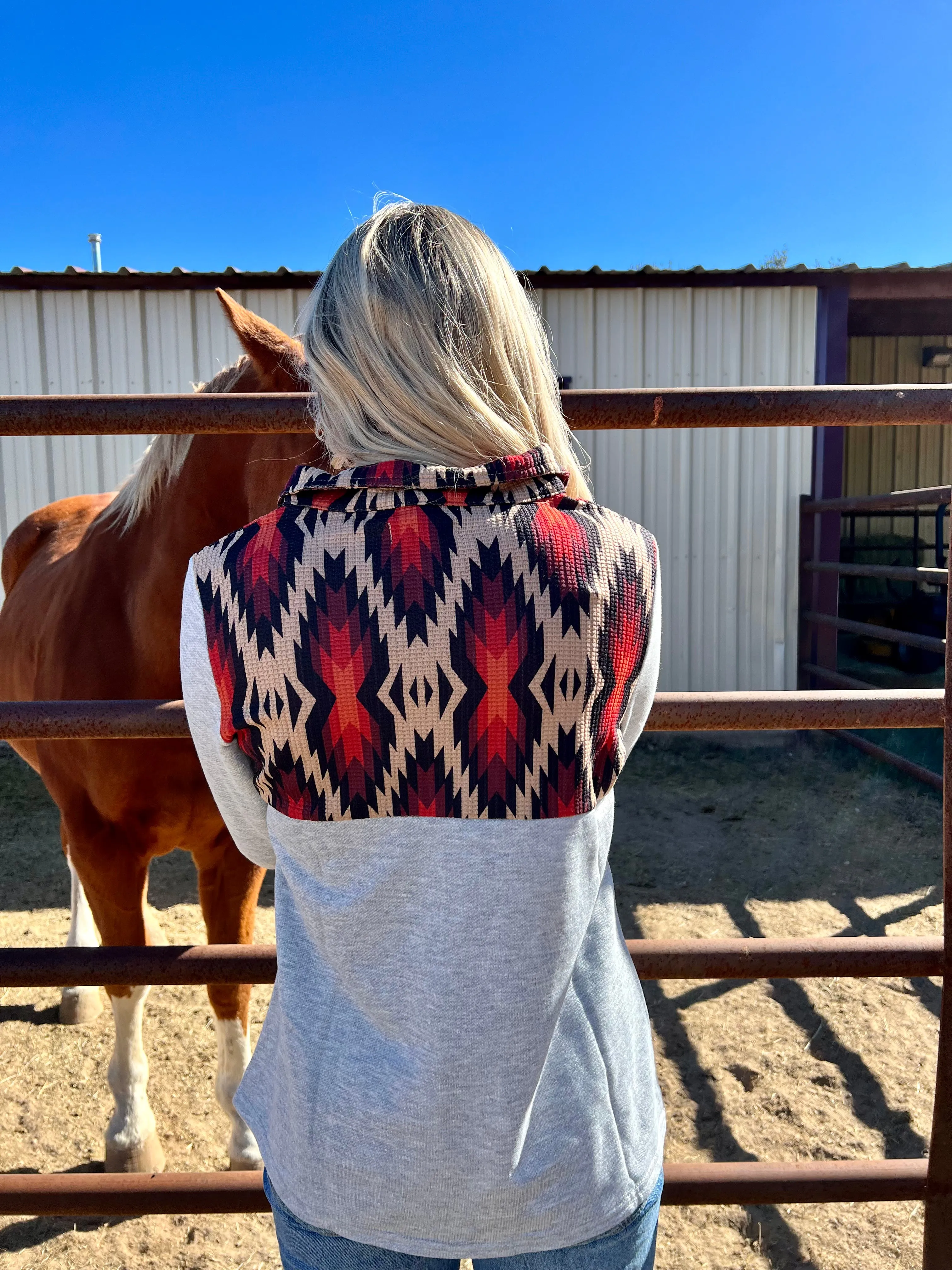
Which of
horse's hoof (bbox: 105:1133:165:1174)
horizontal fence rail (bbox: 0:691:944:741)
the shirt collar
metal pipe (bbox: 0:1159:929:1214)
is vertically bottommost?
horse's hoof (bbox: 105:1133:165:1174)

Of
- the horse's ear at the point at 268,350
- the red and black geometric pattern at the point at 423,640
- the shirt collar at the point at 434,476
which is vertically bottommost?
the red and black geometric pattern at the point at 423,640

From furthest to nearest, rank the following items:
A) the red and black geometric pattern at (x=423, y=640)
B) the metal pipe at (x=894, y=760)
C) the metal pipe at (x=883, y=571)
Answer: the metal pipe at (x=883, y=571) → the metal pipe at (x=894, y=760) → the red and black geometric pattern at (x=423, y=640)

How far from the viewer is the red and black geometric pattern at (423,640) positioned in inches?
26.8

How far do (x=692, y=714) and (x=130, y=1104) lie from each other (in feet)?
6.24

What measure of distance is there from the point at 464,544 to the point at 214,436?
1452 mm

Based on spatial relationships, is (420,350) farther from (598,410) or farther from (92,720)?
(92,720)

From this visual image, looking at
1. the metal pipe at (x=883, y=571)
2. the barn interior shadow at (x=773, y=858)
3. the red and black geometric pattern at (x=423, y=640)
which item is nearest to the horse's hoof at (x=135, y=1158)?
the barn interior shadow at (x=773, y=858)

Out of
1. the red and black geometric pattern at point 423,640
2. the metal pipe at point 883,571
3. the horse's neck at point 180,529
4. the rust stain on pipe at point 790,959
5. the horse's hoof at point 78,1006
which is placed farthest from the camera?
the metal pipe at point 883,571

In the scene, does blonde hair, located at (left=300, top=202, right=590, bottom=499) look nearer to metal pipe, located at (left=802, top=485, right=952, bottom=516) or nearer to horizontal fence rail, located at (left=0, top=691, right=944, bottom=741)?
horizontal fence rail, located at (left=0, top=691, right=944, bottom=741)

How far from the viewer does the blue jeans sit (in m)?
0.76

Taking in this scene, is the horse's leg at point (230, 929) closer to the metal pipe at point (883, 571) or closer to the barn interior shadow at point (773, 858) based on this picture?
the barn interior shadow at point (773, 858)

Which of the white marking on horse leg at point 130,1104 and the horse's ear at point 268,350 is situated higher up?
the horse's ear at point 268,350

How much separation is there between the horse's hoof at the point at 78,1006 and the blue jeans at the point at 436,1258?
96.5 inches

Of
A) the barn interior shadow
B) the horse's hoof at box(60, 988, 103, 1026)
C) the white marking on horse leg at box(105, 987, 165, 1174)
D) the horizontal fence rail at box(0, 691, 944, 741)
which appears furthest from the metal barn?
the horizontal fence rail at box(0, 691, 944, 741)
